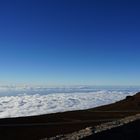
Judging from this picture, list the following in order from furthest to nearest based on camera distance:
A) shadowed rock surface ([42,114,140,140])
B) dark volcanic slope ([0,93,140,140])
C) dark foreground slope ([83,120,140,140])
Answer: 1. dark volcanic slope ([0,93,140,140])
2. dark foreground slope ([83,120,140,140])
3. shadowed rock surface ([42,114,140,140])

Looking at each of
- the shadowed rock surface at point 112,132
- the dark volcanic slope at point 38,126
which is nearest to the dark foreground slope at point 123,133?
the shadowed rock surface at point 112,132

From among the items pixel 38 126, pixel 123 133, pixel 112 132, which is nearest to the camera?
pixel 112 132

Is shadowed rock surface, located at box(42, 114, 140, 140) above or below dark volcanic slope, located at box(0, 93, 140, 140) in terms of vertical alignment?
above

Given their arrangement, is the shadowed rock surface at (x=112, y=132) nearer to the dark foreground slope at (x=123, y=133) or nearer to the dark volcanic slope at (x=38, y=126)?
the dark foreground slope at (x=123, y=133)

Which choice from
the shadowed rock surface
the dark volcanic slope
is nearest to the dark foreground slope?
the shadowed rock surface

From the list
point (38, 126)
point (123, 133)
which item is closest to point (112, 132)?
point (123, 133)

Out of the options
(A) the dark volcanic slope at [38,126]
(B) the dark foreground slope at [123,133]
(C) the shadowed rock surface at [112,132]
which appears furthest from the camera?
(A) the dark volcanic slope at [38,126]

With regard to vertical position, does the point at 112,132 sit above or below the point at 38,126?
above

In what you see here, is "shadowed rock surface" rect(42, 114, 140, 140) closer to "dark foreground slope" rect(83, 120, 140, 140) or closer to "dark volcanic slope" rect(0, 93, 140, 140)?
"dark foreground slope" rect(83, 120, 140, 140)

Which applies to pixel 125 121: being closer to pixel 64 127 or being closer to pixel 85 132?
pixel 85 132

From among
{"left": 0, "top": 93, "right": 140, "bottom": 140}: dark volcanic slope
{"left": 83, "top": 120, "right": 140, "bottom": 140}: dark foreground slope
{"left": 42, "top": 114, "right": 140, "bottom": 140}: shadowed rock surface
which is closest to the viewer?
{"left": 42, "top": 114, "right": 140, "bottom": 140}: shadowed rock surface

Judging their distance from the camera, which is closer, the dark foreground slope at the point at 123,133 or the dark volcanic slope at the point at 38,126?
the dark foreground slope at the point at 123,133

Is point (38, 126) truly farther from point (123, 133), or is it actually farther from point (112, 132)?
point (112, 132)

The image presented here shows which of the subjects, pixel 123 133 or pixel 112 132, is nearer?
pixel 112 132
